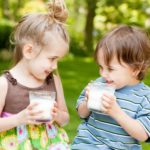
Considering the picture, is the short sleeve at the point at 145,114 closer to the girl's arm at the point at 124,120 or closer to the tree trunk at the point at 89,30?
the girl's arm at the point at 124,120

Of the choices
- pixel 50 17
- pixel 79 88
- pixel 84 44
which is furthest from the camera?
pixel 84 44

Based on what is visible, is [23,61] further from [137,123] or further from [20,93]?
[137,123]

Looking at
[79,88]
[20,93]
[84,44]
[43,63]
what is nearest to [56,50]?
[43,63]

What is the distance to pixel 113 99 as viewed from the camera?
3.60 m

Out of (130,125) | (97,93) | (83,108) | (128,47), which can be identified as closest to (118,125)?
(130,125)

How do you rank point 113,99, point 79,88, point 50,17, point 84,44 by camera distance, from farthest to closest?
1. point 84,44
2. point 79,88
3. point 50,17
4. point 113,99

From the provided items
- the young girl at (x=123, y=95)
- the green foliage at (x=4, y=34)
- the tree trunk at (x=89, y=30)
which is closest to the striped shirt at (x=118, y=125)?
the young girl at (x=123, y=95)

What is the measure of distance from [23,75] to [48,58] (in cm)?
22

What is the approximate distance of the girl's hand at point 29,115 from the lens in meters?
3.47

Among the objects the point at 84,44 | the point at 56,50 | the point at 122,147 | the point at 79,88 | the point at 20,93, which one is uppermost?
the point at 56,50

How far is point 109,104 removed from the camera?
359 cm

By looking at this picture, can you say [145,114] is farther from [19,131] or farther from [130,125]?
[19,131]

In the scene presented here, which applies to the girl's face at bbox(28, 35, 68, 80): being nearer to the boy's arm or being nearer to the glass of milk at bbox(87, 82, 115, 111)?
the glass of milk at bbox(87, 82, 115, 111)

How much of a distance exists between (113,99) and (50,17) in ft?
2.37
